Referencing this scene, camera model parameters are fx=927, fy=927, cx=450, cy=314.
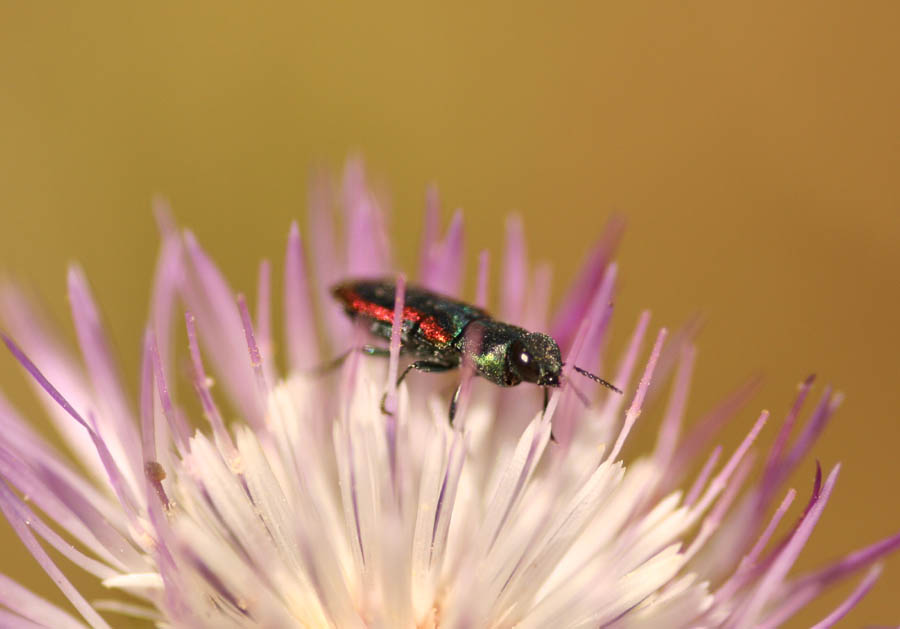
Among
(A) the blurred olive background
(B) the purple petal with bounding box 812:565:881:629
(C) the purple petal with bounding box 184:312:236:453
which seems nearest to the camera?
(B) the purple petal with bounding box 812:565:881:629

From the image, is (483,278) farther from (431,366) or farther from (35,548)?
(35,548)

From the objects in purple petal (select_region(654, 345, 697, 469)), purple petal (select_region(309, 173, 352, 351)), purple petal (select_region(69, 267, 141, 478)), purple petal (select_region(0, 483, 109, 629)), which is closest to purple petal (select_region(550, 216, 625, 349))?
purple petal (select_region(654, 345, 697, 469))

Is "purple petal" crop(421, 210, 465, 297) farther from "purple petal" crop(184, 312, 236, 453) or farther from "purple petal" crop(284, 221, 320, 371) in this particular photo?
"purple petal" crop(184, 312, 236, 453)

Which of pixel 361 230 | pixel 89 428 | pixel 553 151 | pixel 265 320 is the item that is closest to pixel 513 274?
pixel 361 230

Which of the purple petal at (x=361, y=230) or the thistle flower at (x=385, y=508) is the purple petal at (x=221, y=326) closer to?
the thistle flower at (x=385, y=508)

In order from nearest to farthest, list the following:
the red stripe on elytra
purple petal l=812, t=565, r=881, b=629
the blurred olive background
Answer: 1. purple petal l=812, t=565, r=881, b=629
2. the red stripe on elytra
3. the blurred olive background

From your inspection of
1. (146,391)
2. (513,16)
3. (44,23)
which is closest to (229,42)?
(44,23)
